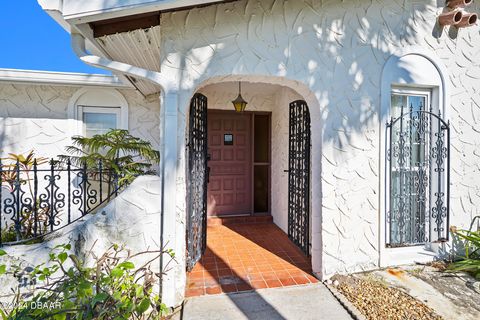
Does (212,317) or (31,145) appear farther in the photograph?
(31,145)

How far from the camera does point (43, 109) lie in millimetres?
4371

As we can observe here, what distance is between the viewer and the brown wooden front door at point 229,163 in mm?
5137

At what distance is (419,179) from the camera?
126 inches

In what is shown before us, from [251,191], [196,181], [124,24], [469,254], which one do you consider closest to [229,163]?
[251,191]

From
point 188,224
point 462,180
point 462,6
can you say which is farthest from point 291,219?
point 462,6

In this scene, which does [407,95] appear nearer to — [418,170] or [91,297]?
[418,170]

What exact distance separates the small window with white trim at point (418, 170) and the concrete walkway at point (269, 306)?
1402mm

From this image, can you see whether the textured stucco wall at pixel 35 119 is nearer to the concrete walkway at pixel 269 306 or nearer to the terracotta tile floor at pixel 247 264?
the terracotta tile floor at pixel 247 264

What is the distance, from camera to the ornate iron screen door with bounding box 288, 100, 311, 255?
136 inches

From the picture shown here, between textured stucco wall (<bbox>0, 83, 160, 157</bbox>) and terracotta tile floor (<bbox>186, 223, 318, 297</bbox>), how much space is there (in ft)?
11.3

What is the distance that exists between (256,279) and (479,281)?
9.01 feet

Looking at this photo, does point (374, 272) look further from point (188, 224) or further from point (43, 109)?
point (43, 109)

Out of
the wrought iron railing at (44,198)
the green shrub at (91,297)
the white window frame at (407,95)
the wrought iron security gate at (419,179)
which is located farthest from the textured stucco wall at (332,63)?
the wrought iron railing at (44,198)

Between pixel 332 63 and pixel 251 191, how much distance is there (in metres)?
3.23
